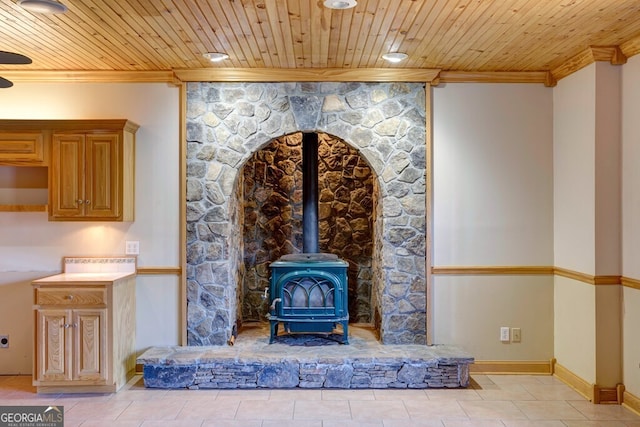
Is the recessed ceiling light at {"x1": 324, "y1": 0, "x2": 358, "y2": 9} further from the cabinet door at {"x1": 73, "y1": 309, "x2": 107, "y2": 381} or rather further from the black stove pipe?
the cabinet door at {"x1": 73, "y1": 309, "x2": 107, "y2": 381}

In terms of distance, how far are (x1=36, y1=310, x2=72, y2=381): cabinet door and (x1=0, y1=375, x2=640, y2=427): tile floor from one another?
0.17 metres

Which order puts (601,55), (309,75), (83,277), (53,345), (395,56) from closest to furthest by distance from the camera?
(601,55)
(53,345)
(395,56)
(83,277)
(309,75)

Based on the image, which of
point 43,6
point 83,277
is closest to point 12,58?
point 43,6

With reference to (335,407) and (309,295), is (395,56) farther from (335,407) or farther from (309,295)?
(335,407)

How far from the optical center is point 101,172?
441cm

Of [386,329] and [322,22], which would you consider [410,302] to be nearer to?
[386,329]

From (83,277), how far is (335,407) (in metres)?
2.18

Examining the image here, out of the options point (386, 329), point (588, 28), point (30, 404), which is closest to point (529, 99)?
point (588, 28)

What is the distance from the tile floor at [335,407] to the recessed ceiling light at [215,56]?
2.51 metres

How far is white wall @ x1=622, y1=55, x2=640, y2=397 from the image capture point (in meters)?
3.81

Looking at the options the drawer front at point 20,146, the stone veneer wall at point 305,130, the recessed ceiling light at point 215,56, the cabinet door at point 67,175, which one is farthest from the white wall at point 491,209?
the drawer front at point 20,146

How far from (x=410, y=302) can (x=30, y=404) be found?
2.96 m

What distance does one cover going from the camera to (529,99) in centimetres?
474

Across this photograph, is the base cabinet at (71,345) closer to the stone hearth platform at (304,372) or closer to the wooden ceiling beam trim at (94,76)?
the stone hearth platform at (304,372)
